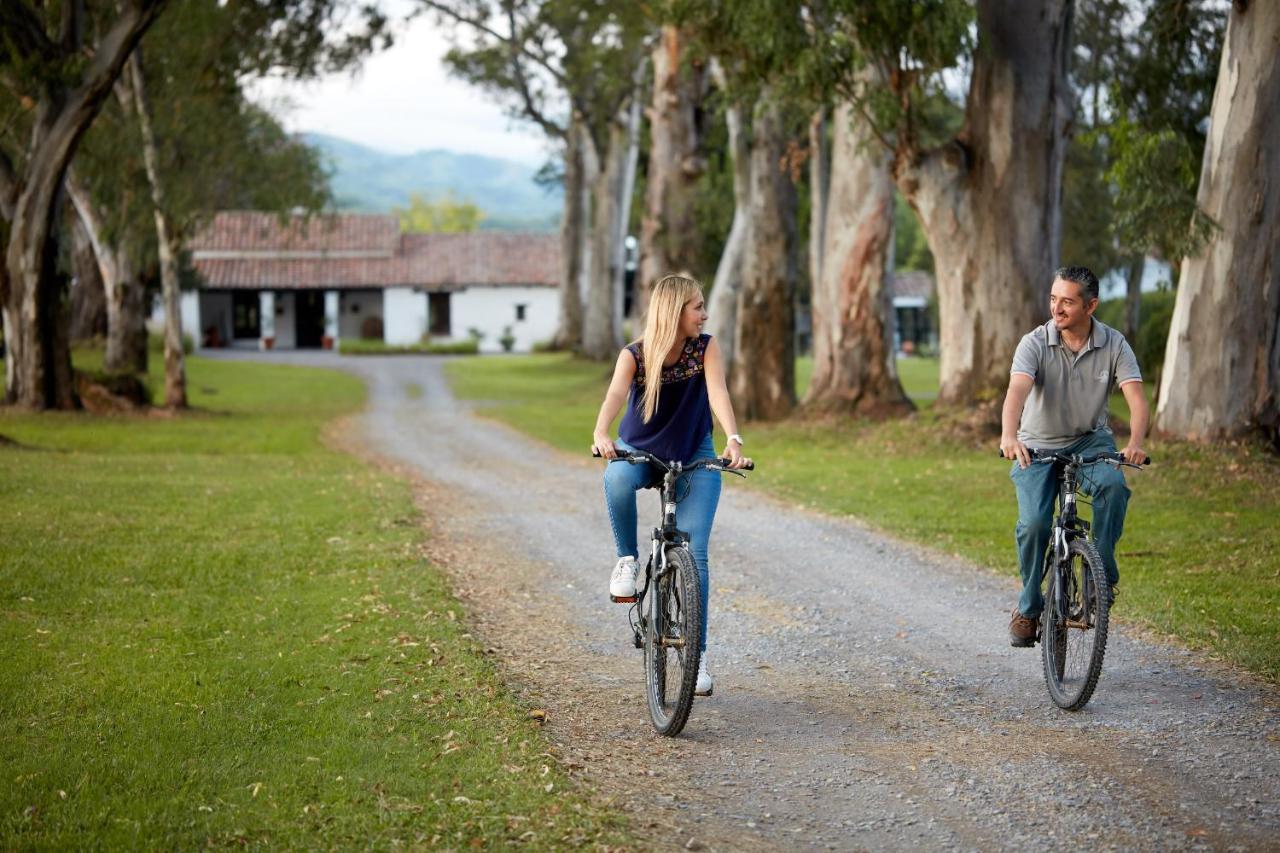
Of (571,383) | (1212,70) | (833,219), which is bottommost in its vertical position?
(571,383)

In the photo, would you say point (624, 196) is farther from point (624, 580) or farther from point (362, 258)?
point (624, 580)

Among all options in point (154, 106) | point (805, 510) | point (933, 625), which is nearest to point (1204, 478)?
point (805, 510)

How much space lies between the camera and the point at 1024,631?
287 inches

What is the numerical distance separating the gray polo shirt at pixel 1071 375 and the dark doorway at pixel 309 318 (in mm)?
62934

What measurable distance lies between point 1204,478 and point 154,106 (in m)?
20.5

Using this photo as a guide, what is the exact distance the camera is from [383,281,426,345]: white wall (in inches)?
2611

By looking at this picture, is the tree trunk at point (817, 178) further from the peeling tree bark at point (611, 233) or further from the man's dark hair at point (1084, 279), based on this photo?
the man's dark hair at point (1084, 279)

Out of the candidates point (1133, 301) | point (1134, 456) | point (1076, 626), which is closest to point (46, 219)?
point (1076, 626)

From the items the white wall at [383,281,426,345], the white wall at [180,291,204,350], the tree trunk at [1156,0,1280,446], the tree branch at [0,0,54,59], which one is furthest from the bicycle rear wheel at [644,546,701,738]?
the white wall at [383,281,426,345]

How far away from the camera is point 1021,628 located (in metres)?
7.31

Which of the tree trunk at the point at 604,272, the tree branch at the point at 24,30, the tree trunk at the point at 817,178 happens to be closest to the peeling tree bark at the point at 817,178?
the tree trunk at the point at 817,178

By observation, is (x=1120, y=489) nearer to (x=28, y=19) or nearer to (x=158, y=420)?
(x=28, y=19)

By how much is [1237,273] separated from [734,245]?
10.4m

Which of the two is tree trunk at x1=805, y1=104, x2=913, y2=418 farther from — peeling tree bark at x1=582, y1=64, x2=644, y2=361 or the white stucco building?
the white stucco building
